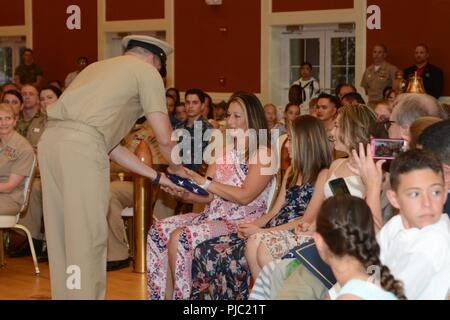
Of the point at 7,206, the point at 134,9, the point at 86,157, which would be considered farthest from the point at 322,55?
the point at 86,157

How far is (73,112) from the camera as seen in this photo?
445 centimetres

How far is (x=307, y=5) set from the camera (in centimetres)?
1296

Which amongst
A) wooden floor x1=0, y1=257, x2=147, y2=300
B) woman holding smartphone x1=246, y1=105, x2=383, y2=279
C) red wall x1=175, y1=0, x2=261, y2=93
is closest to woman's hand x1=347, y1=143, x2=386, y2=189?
woman holding smartphone x1=246, y1=105, x2=383, y2=279

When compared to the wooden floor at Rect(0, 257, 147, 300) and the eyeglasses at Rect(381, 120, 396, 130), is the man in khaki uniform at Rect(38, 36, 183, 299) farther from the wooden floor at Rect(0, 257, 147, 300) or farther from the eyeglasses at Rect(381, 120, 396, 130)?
the wooden floor at Rect(0, 257, 147, 300)

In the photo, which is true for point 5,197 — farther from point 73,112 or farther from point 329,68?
point 329,68

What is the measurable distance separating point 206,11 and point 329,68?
2.37 meters

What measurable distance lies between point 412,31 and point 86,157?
8.46 meters

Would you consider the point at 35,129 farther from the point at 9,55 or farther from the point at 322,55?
the point at 9,55

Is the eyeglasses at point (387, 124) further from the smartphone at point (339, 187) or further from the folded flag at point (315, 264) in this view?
the folded flag at point (315, 264)

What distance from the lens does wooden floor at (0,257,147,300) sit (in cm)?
604

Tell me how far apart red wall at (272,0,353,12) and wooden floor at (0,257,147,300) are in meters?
6.79

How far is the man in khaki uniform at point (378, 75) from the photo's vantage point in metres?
11.7

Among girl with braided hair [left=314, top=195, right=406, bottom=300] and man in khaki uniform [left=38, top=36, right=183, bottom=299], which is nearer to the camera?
girl with braided hair [left=314, top=195, right=406, bottom=300]
